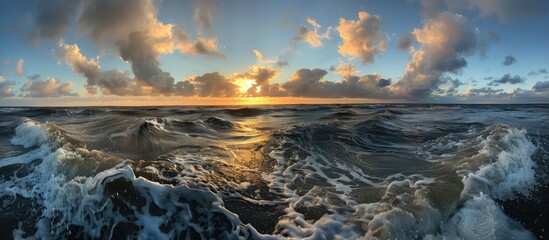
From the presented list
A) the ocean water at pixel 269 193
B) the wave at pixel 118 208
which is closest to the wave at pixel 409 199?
the ocean water at pixel 269 193

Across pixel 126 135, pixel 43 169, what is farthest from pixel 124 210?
pixel 126 135

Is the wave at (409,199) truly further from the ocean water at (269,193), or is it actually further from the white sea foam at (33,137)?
the white sea foam at (33,137)

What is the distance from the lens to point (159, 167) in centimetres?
610

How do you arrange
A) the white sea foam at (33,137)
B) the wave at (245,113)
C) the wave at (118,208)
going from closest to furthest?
the wave at (118,208) < the white sea foam at (33,137) < the wave at (245,113)

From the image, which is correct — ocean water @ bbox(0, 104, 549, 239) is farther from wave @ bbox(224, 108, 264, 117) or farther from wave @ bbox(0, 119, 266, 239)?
wave @ bbox(224, 108, 264, 117)

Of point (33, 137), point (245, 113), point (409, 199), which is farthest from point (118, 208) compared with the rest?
point (245, 113)

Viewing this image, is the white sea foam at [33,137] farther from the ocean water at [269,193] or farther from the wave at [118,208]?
the wave at [118,208]

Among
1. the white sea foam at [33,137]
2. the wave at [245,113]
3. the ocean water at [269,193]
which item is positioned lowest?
the wave at [245,113]

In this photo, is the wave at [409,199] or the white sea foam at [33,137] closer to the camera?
the wave at [409,199]

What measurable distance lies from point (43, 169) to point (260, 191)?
171 inches

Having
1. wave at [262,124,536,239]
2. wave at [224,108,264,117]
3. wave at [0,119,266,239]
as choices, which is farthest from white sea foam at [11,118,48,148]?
wave at [224,108,264,117]

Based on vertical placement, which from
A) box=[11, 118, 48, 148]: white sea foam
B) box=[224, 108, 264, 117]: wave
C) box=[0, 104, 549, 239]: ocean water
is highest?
box=[11, 118, 48, 148]: white sea foam

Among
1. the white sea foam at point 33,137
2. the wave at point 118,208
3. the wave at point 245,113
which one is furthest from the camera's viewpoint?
the wave at point 245,113

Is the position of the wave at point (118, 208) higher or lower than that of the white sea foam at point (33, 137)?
lower
